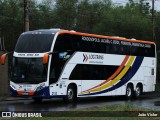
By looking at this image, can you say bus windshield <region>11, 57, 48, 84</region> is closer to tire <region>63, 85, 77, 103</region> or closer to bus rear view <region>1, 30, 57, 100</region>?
bus rear view <region>1, 30, 57, 100</region>

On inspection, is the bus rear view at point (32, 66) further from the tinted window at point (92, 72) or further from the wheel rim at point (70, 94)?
the tinted window at point (92, 72)

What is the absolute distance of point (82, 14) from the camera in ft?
185

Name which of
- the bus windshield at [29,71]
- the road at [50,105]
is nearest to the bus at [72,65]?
the bus windshield at [29,71]

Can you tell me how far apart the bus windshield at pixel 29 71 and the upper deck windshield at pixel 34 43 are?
508 millimetres

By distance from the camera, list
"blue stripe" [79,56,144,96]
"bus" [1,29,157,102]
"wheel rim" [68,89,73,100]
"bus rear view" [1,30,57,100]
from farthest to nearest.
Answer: "blue stripe" [79,56,144,96], "wheel rim" [68,89,73,100], "bus" [1,29,157,102], "bus rear view" [1,30,57,100]

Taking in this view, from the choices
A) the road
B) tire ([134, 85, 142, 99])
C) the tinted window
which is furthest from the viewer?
tire ([134, 85, 142, 99])

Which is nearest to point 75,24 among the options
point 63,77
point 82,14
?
point 82,14

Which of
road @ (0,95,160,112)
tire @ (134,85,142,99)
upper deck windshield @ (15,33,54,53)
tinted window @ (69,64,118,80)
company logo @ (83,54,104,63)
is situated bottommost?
tire @ (134,85,142,99)

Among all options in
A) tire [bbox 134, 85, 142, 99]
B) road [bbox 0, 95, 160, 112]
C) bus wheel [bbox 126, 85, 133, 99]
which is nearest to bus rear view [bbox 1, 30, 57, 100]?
road [bbox 0, 95, 160, 112]

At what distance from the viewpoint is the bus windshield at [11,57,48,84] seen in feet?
75.4

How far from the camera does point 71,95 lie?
2489 cm

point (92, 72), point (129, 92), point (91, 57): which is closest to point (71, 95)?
point (92, 72)

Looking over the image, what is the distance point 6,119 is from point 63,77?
9.91m

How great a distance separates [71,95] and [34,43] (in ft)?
12.2
